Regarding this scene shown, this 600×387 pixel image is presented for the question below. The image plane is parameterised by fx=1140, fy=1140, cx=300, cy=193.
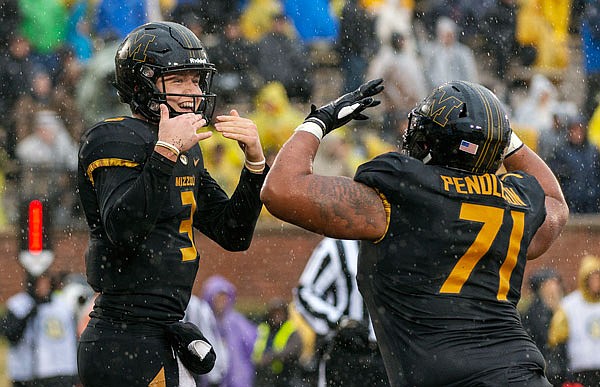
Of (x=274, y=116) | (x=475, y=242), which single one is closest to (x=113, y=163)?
(x=475, y=242)

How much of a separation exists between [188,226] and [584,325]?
253 inches

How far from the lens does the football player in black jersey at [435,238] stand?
4035 millimetres

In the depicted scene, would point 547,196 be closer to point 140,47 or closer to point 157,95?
point 157,95

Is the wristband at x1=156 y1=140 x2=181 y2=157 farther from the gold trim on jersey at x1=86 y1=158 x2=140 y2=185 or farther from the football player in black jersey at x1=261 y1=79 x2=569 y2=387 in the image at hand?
the football player in black jersey at x1=261 y1=79 x2=569 y2=387

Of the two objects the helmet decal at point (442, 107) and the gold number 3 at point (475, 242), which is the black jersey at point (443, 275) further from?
the helmet decal at point (442, 107)

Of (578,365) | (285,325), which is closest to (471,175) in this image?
(285,325)

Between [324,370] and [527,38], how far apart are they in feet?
24.4

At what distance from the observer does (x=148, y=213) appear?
4.18 metres

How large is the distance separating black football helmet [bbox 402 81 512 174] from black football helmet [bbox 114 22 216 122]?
0.86m

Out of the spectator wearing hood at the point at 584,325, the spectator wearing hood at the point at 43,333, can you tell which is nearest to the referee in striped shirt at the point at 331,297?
the spectator wearing hood at the point at 43,333

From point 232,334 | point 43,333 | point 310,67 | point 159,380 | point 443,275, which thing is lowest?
point 43,333

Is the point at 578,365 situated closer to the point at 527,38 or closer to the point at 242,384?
the point at 242,384

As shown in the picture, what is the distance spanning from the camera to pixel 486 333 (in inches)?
161

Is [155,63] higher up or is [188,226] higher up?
[155,63]
